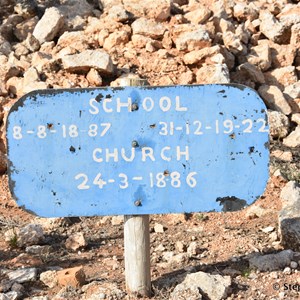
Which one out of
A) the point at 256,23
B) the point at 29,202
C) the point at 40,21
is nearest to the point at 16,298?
the point at 29,202

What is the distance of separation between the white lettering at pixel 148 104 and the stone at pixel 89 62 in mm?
3524

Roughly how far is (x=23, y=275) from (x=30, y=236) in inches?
29.1

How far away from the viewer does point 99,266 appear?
12.0 ft

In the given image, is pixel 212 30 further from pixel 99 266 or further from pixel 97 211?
pixel 97 211

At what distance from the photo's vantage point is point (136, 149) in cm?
279

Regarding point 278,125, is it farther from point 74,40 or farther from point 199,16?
point 74,40

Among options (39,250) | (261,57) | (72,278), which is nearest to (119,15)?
(261,57)

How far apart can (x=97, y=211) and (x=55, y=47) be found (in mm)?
4523

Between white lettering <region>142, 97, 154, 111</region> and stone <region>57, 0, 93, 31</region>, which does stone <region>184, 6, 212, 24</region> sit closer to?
stone <region>57, 0, 93, 31</region>

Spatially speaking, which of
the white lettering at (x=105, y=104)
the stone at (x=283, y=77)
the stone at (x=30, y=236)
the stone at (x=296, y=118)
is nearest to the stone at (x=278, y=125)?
the stone at (x=296, y=118)

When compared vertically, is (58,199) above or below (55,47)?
above

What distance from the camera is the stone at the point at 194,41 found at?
6.80 meters

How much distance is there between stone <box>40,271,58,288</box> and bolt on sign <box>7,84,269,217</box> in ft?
2.18

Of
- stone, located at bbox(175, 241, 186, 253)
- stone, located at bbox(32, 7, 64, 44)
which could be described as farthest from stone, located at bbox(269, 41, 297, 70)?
stone, located at bbox(175, 241, 186, 253)
